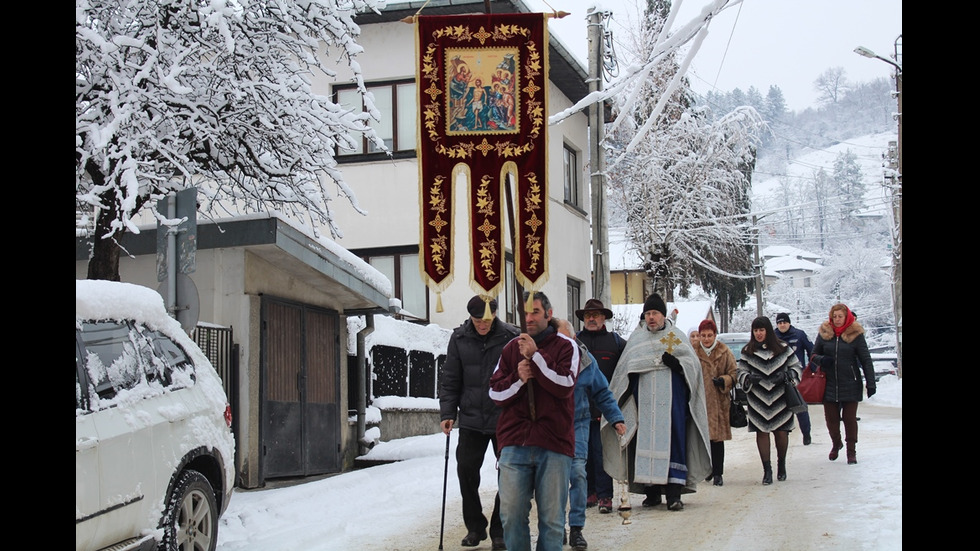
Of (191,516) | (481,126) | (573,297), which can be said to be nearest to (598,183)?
(481,126)

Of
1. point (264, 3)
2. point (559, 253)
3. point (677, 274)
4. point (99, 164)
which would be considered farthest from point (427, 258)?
point (677, 274)

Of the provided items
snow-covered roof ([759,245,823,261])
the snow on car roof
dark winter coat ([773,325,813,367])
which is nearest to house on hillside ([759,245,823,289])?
snow-covered roof ([759,245,823,261])

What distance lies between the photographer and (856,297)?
97.7m

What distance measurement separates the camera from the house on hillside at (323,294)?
12.7 meters

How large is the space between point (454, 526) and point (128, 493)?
387 centimetres

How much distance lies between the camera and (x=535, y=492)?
24.1ft

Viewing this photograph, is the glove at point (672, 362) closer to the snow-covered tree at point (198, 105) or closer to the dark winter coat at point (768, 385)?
the dark winter coat at point (768, 385)

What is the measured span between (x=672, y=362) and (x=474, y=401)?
101 inches

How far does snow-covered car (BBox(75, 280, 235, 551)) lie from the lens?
6609 mm

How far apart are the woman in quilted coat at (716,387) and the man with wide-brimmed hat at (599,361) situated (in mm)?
1871

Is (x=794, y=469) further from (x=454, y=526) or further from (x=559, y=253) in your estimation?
(x=559, y=253)

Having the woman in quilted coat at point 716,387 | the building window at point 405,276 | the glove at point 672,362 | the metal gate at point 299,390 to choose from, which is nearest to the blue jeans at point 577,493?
the glove at point 672,362

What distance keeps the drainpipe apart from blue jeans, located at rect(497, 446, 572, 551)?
28.9ft

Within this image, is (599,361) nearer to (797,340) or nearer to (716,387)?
(716,387)
